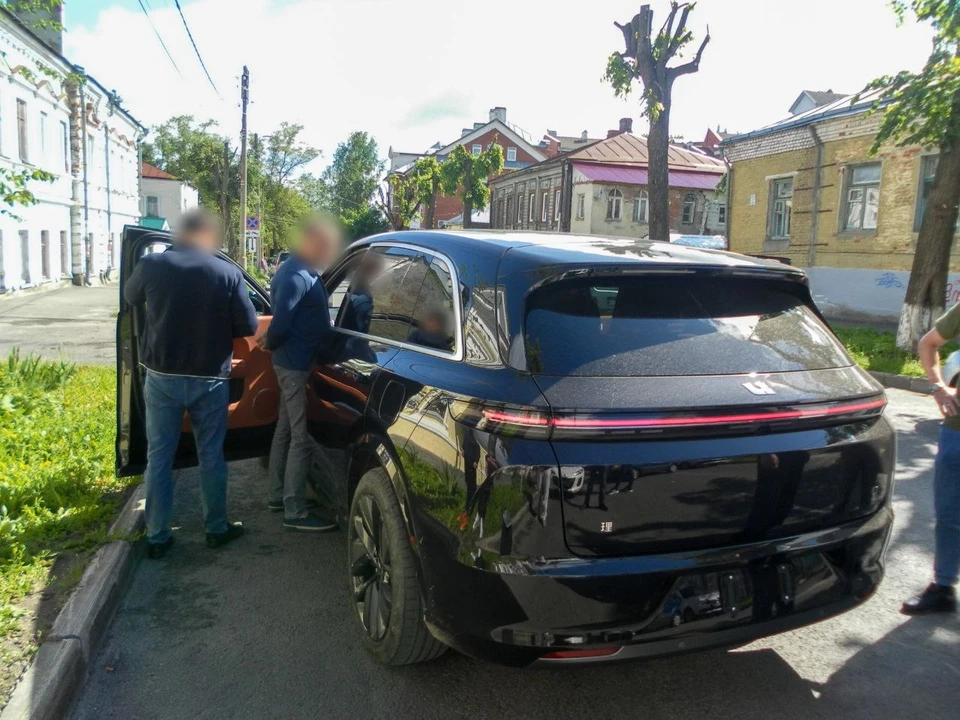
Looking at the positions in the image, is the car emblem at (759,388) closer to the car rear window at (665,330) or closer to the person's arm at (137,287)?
the car rear window at (665,330)

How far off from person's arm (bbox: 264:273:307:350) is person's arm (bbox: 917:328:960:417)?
3.06 m


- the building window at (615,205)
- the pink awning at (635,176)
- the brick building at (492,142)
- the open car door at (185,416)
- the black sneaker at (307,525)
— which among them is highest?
the brick building at (492,142)

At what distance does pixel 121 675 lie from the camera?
318 centimetres

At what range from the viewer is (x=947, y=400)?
11.3 feet

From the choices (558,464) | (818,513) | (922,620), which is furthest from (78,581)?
(922,620)

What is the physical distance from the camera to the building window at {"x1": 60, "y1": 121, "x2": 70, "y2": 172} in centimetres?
2953

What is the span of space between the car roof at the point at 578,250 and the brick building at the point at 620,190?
3625cm

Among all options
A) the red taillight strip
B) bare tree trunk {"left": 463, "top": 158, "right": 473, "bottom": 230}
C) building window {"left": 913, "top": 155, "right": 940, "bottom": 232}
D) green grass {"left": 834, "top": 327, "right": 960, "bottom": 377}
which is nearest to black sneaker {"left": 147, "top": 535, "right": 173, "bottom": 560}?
the red taillight strip

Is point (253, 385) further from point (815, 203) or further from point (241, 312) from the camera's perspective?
point (815, 203)

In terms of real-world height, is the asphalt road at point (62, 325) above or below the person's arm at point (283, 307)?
below

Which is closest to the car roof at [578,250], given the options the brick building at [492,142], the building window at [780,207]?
the building window at [780,207]

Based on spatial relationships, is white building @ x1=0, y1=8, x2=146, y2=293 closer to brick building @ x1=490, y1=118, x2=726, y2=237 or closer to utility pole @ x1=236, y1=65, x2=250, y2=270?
utility pole @ x1=236, y1=65, x2=250, y2=270

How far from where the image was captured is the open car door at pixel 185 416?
4.35m

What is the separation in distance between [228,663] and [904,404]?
8.72 m
